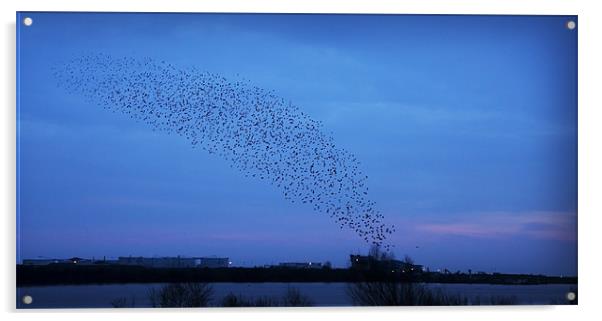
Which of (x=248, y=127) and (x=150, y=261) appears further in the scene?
(x=248, y=127)

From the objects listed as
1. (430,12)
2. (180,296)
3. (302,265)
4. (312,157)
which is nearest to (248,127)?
(312,157)

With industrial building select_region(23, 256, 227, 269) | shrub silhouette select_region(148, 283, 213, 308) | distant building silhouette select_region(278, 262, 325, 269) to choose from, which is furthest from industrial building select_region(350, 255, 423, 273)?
shrub silhouette select_region(148, 283, 213, 308)

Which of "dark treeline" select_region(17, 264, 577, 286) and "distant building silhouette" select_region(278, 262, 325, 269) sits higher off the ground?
"distant building silhouette" select_region(278, 262, 325, 269)

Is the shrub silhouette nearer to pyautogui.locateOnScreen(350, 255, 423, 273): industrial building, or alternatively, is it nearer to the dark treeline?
the dark treeline

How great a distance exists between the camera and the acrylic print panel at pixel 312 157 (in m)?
4.40

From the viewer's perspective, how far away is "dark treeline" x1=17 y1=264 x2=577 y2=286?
172 inches

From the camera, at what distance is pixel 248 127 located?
4512mm

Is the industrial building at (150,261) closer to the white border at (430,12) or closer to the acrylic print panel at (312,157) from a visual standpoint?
the acrylic print panel at (312,157)

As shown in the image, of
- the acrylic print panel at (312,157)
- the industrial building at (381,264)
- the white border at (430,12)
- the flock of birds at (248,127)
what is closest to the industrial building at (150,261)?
the acrylic print panel at (312,157)

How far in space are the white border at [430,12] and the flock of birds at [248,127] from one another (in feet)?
1.12

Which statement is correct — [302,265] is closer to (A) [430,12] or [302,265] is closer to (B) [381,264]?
(B) [381,264]

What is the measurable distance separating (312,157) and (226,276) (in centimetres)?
74
